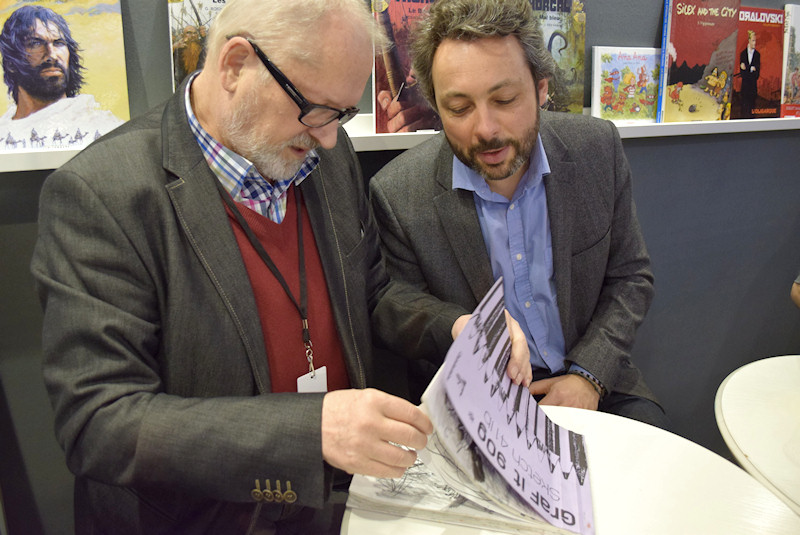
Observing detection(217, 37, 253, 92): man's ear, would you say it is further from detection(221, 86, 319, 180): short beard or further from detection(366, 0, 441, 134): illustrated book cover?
detection(366, 0, 441, 134): illustrated book cover

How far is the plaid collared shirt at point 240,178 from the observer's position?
51.4 inches

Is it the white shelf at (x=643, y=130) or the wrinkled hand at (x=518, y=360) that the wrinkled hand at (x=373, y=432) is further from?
the white shelf at (x=643, y=130)

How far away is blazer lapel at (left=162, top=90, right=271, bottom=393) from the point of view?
1231 mm

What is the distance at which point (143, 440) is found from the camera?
103 cm

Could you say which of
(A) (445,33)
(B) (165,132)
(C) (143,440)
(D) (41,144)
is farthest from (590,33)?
(C) (143,440)

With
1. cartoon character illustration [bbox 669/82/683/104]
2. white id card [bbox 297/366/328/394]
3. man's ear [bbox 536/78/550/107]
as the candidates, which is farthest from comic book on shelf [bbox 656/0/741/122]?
white id card [bbox 297/366/328/394]

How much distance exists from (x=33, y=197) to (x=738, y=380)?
189cm

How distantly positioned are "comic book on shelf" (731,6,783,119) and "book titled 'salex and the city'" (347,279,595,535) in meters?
2.14

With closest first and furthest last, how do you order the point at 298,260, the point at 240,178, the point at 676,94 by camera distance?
the point at 240,178, the point at 298,260, the point at 676,94

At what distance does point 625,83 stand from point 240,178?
66.7 inches

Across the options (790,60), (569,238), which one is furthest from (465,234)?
(790,60)

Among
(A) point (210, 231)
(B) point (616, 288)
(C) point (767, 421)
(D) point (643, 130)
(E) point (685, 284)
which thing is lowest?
(E) point (685, 284)

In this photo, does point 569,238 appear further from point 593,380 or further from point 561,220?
point 593,380

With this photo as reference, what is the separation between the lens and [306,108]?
4.07 feet
